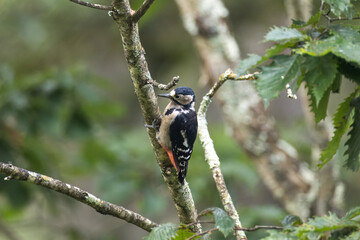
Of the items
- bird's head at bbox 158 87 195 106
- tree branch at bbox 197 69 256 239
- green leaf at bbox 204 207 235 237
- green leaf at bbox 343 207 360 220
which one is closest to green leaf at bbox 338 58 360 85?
green leaf at bbox 343 207 360 220

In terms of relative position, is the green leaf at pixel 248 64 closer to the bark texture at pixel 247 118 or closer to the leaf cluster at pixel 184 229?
the leaf cluster at pixel 184 229

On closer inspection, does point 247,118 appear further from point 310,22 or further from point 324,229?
point 324,229

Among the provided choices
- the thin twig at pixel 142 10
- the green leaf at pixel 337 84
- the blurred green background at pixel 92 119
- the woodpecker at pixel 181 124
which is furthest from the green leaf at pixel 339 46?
the woodpecker at pixel 181 124

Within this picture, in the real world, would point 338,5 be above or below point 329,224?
above

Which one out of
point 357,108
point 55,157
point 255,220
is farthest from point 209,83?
point 357,108

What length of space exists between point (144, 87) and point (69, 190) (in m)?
0.60

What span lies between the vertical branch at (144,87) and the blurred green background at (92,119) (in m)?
0.29

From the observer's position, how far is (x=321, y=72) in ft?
5.66

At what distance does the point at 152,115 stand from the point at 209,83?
286 cm

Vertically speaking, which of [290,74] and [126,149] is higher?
[126,149]

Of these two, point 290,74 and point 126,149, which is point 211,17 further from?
point 290,74

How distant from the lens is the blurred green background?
498 centimetres

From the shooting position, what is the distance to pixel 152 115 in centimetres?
253

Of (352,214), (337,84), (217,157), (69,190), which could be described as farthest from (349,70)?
(69,190)
